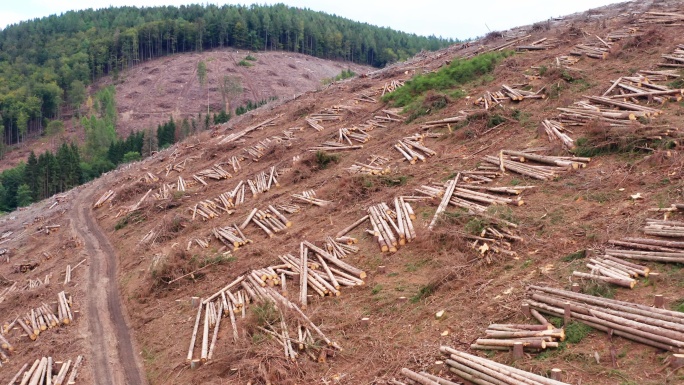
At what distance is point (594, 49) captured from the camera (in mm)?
24172

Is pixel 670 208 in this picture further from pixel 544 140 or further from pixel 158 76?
pixel 158 76

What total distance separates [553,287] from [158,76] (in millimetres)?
93467

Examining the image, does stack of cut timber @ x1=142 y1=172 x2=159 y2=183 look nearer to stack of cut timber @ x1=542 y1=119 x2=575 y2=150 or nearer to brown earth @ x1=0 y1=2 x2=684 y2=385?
brown earth @ x1=0 y1=2 x2=684 y2=385

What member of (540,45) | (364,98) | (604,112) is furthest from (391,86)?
(604,112)

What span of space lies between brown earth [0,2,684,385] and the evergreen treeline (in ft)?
221

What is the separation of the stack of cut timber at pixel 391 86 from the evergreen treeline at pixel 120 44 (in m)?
69.2

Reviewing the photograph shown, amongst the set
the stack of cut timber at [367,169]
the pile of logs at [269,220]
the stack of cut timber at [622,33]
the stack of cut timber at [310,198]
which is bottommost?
the pile of logs at [269,220]

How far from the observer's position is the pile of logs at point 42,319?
52.9ft

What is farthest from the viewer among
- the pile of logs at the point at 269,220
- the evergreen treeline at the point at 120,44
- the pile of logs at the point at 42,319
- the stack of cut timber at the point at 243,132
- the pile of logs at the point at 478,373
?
the evergreen treeline at the point at 120,44

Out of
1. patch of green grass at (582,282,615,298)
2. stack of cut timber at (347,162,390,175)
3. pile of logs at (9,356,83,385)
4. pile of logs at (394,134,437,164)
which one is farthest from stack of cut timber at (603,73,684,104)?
pile of logs at (9,356,83,385)

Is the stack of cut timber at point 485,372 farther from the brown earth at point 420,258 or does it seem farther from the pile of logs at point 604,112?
the pile of logs at point 604,112

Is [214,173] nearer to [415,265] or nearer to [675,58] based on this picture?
[415,265]

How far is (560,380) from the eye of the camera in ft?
23.9

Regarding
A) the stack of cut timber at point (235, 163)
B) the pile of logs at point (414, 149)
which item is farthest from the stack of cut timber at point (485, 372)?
the stack of cut timber at point (235, 163)
